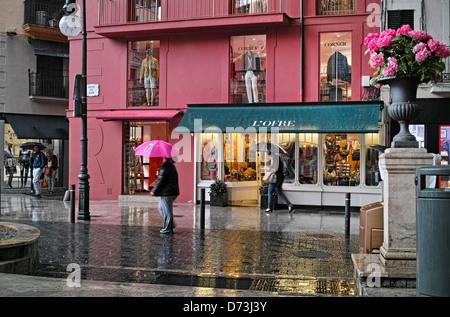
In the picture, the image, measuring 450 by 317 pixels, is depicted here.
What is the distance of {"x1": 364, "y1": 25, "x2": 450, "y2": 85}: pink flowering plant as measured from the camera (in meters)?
6.22

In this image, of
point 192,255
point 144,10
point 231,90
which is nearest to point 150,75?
point 144,10

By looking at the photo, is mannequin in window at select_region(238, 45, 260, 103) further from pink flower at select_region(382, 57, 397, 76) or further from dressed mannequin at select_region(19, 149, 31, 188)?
dressed mannequin at select_region(19, 149, 31, 188)

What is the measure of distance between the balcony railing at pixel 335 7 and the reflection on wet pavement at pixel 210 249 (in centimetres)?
667

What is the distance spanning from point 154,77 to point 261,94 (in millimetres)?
4090

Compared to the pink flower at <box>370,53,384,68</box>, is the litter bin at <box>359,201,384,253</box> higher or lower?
lower

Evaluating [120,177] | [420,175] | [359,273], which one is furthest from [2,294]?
[120,177]

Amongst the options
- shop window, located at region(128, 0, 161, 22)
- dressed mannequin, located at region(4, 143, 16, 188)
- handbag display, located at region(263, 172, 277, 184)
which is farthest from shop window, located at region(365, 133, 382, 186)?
dressed mannequin, located at region(4, 143, 16, 188)

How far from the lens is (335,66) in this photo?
16703mm

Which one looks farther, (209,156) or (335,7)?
(209,156)

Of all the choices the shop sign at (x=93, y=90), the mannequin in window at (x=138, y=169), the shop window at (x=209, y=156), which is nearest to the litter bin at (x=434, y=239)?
the shop window at (x=209, y=156)

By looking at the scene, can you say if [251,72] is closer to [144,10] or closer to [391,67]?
[144,10]

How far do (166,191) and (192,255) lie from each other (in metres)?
2.81

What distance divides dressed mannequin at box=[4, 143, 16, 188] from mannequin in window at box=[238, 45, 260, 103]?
13355mm

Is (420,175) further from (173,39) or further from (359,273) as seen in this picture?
(173,39)
